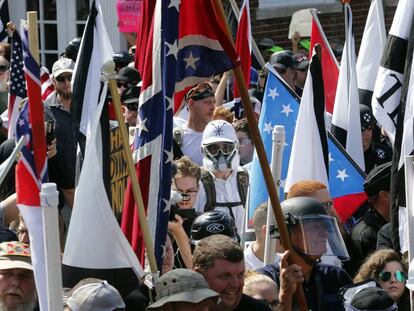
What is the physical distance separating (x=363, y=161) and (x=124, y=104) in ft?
6.67

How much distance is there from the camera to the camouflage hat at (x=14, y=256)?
23.7 ft

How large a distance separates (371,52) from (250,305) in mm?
6987

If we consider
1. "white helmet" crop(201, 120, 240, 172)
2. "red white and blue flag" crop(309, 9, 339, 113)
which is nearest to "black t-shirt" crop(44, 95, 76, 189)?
"white helmet" crop(201, 120, 240, 172)

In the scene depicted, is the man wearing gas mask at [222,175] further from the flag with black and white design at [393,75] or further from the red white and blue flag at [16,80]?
the flag with black and white design at [393,75]

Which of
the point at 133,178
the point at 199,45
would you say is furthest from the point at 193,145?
the point at 133,178

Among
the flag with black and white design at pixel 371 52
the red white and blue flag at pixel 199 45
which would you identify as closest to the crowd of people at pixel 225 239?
the red white and blue flag at pixel 199 45

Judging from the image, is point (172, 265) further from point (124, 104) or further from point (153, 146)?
point (124, 104)

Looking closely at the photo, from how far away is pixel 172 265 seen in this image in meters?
8.30

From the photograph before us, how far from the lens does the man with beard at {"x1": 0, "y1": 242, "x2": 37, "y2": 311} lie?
281 inches

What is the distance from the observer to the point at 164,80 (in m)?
8.20

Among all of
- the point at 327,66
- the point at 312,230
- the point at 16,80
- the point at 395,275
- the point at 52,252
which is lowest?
the point at 395,275

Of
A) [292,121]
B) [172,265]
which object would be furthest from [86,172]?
[292,121]

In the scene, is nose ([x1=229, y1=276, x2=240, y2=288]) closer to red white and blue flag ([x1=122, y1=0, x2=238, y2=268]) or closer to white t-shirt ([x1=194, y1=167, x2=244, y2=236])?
red white and blue flag ([x1=122, y1=0, x2=238, y2=268])

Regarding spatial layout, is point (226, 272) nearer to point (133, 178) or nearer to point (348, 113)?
point (133, 178)
